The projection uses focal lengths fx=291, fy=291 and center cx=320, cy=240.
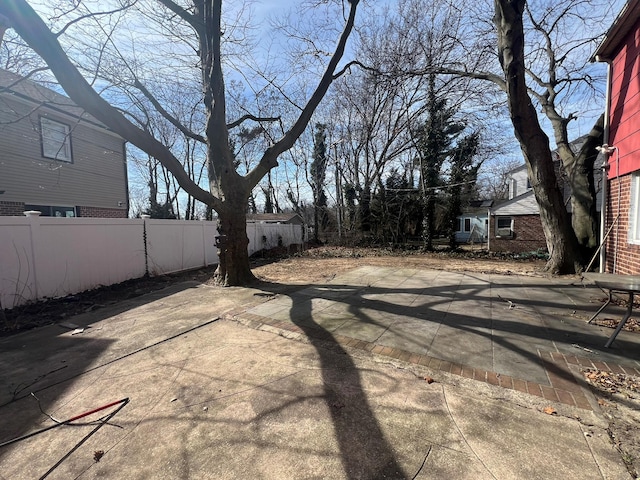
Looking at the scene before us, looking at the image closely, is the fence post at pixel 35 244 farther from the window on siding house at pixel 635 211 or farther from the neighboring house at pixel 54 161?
the window on siding house at pixel 635 211

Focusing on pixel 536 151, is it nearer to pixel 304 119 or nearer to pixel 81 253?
pixel 304 119

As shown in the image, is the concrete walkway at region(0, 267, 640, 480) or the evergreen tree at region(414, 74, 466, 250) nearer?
the concrete walkway at region(0, 267, 640, 480)

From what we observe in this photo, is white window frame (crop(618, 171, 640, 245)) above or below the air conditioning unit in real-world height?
above

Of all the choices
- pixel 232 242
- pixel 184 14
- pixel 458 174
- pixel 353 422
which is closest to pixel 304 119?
pixel 184 14

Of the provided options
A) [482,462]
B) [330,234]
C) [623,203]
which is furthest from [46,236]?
[330,234]

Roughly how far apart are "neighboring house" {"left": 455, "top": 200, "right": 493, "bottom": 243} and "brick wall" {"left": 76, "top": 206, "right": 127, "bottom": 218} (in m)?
24.3

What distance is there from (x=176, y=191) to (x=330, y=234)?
51.3 feet

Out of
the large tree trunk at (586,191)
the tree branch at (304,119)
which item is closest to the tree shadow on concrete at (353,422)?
the tree branch at (304,119)

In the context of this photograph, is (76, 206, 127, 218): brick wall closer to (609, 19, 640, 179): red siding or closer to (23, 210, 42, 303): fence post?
(23, 210, 42, 303): fence post

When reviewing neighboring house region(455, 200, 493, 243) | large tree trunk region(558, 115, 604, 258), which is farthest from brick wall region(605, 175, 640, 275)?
neighboring house region(455, 200, 493, 243)

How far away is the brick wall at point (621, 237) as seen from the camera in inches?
188

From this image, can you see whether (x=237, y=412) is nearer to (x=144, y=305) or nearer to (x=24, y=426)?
(x=24, y=426)

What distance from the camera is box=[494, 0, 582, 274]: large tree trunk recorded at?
22.1 ft

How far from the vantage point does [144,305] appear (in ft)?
16.9
